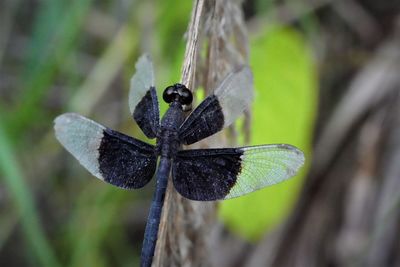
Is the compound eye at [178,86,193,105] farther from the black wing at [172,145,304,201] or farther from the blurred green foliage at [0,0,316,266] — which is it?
the blurred green foliage at [0,0,316,266]

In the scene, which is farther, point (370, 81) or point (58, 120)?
point (370, 81)

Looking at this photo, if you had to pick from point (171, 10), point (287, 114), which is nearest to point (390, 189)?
point (287, 114)

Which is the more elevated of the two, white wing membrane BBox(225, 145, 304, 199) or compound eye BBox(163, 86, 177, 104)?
compound eye BBox(163, 86, 177, 104)

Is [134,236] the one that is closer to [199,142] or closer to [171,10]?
[171,10]

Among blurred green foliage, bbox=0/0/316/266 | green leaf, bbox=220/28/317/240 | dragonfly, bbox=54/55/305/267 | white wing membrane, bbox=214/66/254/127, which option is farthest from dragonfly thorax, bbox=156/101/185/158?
green leaf, bbox=220/28/317/240

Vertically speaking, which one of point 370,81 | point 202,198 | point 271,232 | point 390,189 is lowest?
point 202,198

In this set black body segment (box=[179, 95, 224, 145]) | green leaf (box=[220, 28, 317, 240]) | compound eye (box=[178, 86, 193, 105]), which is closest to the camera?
compound eye (box=[178, 86, 193, 105])

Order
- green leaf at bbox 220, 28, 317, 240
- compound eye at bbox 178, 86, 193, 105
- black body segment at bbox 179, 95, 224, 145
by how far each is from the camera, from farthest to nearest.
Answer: green leaf at bbox 220, 28, 317, 240 → black body segment at bbox 179, 95, 224, 145 → compound eye at bbox 178, 86, 193, 105

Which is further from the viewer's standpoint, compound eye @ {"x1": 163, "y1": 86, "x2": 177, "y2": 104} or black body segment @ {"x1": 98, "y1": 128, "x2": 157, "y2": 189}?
black body segment @ {"x1": 98, "y1": 128, "x2": 157, "y2": 189}
